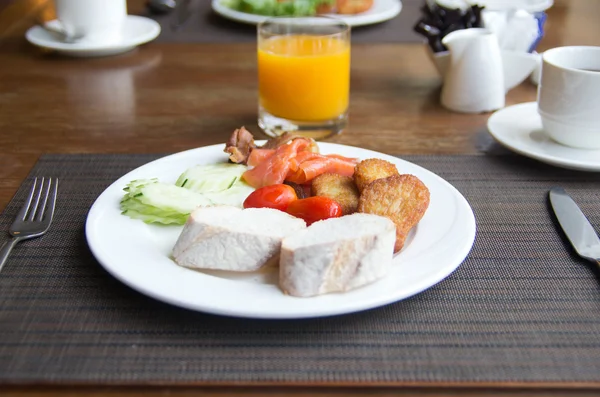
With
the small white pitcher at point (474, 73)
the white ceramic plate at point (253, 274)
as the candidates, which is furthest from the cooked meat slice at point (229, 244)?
the small white pitcher at point (474, 73)

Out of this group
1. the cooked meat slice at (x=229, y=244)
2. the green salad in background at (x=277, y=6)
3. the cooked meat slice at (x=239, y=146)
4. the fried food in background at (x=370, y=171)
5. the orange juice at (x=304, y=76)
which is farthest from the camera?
the green salad in background at (x=277, y=6)

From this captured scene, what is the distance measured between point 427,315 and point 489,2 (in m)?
1.91

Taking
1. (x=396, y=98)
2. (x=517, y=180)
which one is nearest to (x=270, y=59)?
(x=396, y=98)

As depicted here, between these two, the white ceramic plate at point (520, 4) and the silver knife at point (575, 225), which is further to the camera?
the white ceramic plate at point (520, 4)

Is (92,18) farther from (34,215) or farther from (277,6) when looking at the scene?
(34,215)

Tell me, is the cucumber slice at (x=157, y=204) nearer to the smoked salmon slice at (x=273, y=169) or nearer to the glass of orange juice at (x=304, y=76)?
the smoked salmon slice at (x=273, y=169)

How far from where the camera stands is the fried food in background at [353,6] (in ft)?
9.40

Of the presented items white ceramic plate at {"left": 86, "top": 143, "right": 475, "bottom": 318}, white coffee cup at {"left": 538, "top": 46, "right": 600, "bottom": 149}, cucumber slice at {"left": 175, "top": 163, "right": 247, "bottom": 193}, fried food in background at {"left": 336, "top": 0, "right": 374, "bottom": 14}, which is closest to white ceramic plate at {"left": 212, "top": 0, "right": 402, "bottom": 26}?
fried food in background at {"left": 336, "top": 0, "right": 374, "bottom": 14}

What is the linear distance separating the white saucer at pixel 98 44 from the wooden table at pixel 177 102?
0.14 feet

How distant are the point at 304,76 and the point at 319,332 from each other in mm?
976

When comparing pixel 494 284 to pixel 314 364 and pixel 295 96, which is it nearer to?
pixel 314 364

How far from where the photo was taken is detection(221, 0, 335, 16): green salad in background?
286 cm

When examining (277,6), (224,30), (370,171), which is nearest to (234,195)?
(370,171)

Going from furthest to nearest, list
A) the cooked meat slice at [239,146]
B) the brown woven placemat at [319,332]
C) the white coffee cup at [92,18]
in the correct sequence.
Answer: the white coffee cup at [92,18] → the cooked meat slice at [239,146] → the brown woven placemat at [319,332]
